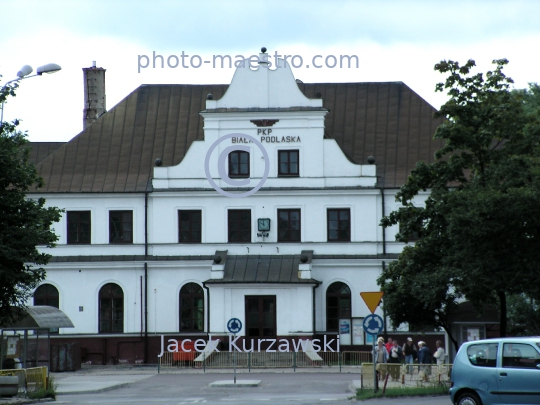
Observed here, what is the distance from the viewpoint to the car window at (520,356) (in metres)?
21.2

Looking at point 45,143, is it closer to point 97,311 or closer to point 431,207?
point 97,311

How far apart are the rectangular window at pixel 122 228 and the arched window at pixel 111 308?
2459 mm

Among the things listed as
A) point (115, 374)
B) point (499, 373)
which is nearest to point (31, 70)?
point (499, 373)

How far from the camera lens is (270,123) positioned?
5269 centimetres

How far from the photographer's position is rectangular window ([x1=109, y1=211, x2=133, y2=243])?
5350 cm

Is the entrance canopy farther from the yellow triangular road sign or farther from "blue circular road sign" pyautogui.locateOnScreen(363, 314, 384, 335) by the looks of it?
the yellow triangular road sign

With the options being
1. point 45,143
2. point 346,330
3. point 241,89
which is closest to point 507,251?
point 346,330

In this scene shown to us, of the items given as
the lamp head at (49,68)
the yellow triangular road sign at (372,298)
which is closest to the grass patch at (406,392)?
the yellow triangular road sign at (372,298)

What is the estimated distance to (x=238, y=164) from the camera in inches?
2087

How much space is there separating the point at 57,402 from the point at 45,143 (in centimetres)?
A: 3484

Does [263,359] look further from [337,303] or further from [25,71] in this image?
[25,71]

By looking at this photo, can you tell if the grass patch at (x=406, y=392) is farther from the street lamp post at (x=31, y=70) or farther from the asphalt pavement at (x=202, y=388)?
the street lamp post at (x=31, y=70)

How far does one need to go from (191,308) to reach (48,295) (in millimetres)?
7608

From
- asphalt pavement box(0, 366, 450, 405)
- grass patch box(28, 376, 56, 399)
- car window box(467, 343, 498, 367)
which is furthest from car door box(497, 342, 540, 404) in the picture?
grass patch box(28, 376, 56, 399)
